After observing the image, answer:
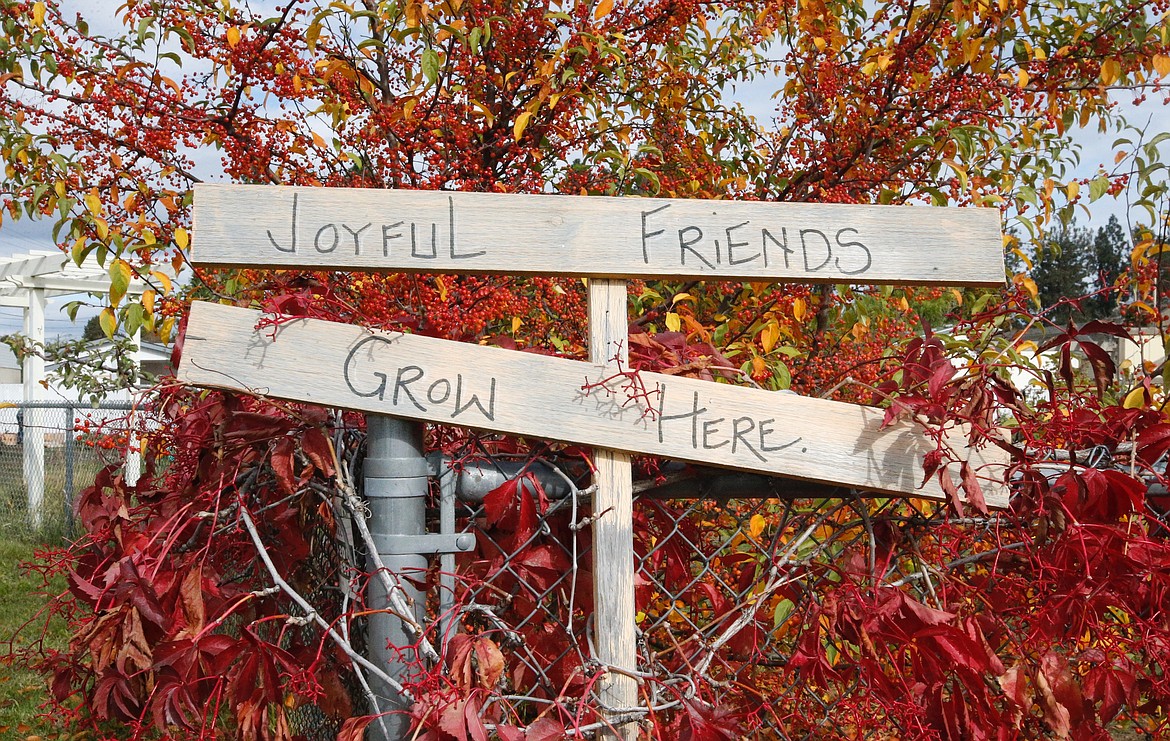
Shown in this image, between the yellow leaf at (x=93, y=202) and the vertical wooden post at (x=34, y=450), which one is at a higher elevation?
the yellow leaf at (x=93, y=202)

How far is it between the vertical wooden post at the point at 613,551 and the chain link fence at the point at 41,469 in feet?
20.8

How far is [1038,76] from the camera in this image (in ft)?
8.71

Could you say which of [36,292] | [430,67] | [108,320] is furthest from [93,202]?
[36,292]

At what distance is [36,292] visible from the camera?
948 centimetres

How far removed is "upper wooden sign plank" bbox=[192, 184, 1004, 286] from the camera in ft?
3.54

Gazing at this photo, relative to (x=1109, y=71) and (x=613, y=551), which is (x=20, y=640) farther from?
(x=1109, y=71)

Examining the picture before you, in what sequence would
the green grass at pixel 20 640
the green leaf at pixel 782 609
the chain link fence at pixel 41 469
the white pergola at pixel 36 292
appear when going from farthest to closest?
the white pergola at pixel 36 292 → the chain link fence at pixel 41 469 → the green grass at pixel 20 640 → the green leaf at pixel 782 609

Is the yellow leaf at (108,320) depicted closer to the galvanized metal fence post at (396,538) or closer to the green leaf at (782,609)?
the galvanized metal fence post at (396,538)

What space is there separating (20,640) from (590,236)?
3.73 m

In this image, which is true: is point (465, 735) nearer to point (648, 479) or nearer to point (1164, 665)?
point (648, 479)

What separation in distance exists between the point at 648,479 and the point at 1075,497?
1.87ft

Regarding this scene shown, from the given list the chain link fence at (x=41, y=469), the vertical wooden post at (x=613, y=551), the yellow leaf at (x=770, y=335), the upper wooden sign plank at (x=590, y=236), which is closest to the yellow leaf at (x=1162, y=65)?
the yellow leaf at (x=770, y=335)

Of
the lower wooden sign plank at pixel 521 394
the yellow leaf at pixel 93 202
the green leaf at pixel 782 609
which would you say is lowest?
the green leaf at pixel 782 609

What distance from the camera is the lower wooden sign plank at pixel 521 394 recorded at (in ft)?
3.54
